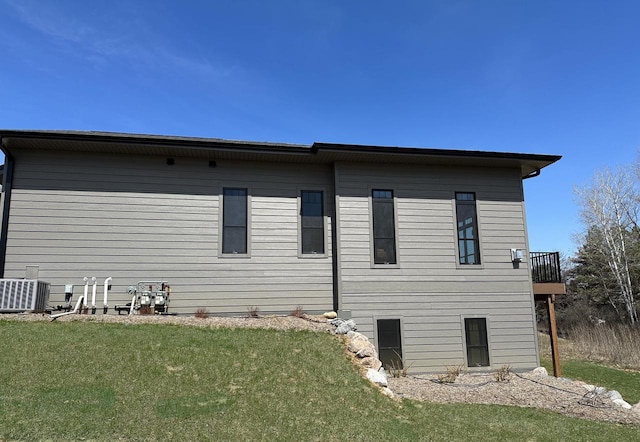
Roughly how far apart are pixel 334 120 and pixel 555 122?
8009 millimetres

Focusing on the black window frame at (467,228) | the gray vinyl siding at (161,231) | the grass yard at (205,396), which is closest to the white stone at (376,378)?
the grass yard at (205,396)

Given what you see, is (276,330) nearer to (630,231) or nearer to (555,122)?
(555,122)

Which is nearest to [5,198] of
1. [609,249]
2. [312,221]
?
[312,221]

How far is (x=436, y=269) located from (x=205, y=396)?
6.60m

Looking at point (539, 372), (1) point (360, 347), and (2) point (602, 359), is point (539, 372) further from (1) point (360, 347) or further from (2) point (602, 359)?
(2) point (602, 359)

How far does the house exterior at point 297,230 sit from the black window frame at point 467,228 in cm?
3

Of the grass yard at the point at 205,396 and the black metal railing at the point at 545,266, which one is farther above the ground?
the black metal railing at the point at 545,266

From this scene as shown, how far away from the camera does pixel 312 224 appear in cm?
1059

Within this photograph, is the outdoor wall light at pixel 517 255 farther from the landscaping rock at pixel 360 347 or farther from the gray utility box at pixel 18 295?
the gray utility box at pixel 18 295

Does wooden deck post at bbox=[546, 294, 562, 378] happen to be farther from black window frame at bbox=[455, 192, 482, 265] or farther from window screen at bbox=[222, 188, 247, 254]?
window screen at bbox=[222, 188, 247, 254]

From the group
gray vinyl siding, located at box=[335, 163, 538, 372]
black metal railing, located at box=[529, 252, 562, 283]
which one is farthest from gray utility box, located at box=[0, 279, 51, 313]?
black metal railing, located at box=[529, 252, 562, 283]

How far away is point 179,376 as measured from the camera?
630 centimetres

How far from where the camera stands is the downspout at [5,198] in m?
9.16

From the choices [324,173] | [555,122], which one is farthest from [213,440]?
[555,122]
